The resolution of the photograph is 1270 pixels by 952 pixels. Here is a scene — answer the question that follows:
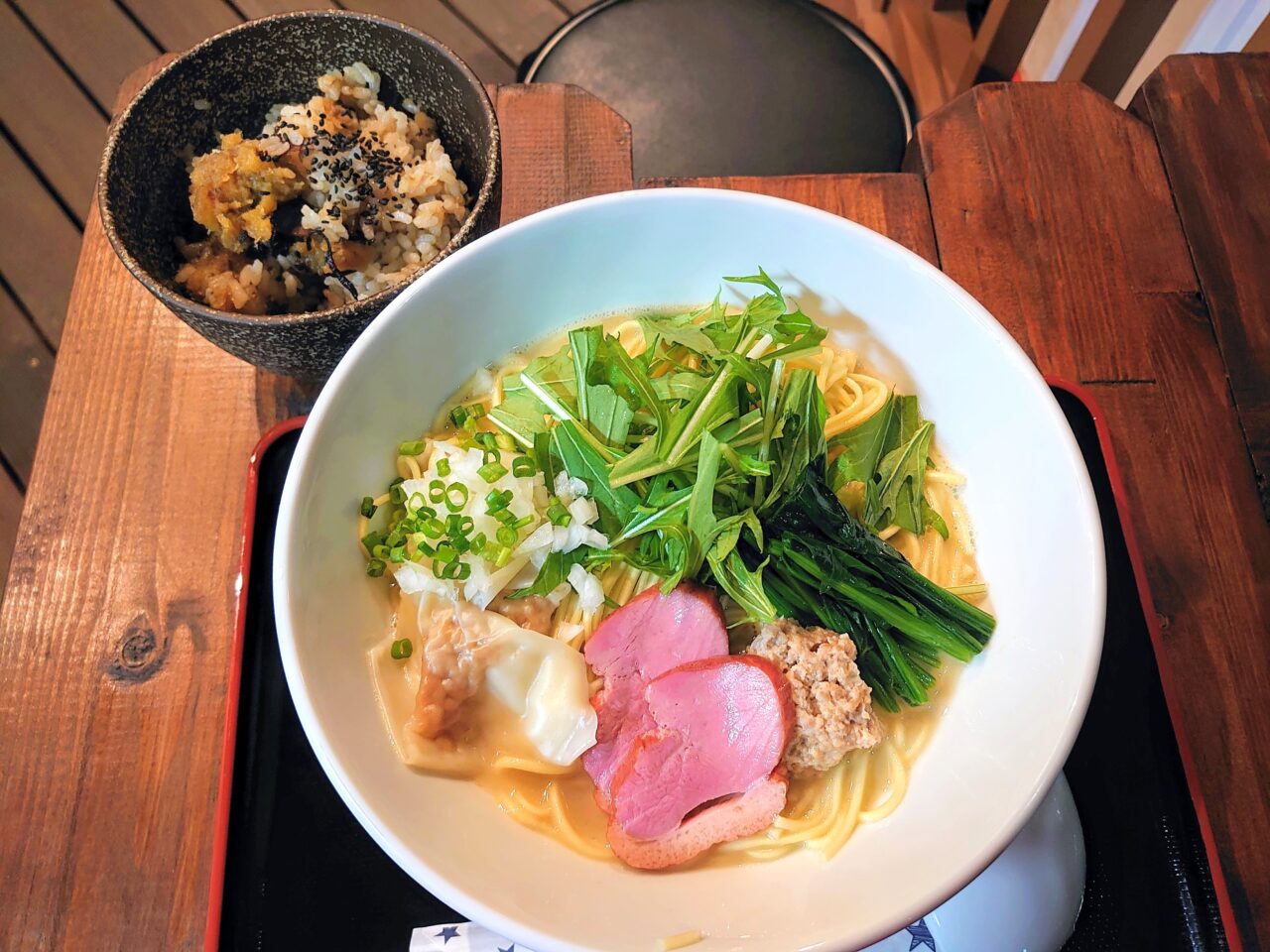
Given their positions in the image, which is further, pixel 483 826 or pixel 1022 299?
pixel 1022 299

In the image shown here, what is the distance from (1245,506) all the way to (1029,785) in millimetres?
819

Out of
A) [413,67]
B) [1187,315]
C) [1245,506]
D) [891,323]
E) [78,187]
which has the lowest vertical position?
[78,187]

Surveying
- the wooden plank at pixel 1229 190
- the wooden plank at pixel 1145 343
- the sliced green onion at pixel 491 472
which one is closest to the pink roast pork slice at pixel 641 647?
the sliced green onion at pixel 491 472

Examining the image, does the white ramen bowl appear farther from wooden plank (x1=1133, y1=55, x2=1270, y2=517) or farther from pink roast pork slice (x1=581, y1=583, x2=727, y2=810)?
wooden plank (x1=1133, y1=55, x2=1270, y2=517)

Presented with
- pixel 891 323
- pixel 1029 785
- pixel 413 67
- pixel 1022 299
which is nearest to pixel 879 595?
pixel 1029 785

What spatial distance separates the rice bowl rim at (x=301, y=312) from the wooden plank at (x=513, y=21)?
1.61 meters

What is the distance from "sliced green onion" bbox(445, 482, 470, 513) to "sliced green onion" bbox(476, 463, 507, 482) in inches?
1.2

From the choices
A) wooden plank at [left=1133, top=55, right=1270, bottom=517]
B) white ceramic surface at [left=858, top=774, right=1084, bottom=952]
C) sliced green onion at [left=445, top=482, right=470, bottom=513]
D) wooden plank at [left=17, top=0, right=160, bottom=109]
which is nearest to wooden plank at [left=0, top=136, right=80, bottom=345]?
wooden plank at [left=17, top=0, right=160, bottom=109]

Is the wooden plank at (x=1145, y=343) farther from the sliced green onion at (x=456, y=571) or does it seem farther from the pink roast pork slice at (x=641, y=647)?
the sliced green onion at (x=456, y=571)

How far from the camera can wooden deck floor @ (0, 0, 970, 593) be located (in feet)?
8.51

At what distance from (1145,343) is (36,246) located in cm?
299

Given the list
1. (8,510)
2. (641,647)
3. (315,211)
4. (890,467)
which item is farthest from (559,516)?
(8,510)

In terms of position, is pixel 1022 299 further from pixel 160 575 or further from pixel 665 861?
pixel 160 575

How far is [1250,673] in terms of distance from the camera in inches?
54.1
